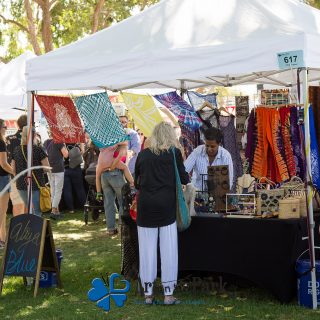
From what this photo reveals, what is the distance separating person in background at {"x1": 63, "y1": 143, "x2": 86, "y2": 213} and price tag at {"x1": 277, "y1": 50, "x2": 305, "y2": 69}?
8.17m

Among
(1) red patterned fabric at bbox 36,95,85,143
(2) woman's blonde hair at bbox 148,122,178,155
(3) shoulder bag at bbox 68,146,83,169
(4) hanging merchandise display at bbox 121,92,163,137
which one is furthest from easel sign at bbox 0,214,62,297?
(3) shoulder bag at bbox 68,146,83,169

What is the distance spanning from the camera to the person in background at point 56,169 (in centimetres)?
1269

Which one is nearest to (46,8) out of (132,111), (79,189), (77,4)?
(77,4)

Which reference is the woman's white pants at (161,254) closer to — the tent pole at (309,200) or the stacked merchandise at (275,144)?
the tent pole at (309,200)

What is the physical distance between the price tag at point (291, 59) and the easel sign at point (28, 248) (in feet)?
8.99

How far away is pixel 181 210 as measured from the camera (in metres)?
6.37

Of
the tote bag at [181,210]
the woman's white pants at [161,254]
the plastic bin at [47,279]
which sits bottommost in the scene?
the plastic bin at [47,279]

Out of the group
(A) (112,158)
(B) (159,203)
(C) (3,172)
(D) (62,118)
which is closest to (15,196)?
(C) (3,172)

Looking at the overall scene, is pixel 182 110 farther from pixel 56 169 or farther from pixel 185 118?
pixel 56 169

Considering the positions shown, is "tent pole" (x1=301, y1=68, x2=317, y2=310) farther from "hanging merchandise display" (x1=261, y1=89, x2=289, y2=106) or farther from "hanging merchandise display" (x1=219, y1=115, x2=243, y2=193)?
"hanging merchandise display" (x1=219, y1=115, x2=243, y2=193)

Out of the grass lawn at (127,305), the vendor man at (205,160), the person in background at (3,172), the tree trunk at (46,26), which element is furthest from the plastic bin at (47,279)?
the tree trunk at (46,26)

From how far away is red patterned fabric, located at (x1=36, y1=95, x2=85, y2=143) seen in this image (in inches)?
299

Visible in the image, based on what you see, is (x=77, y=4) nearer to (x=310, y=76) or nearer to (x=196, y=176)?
(x=310, y=76)

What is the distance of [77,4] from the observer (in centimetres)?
2503
